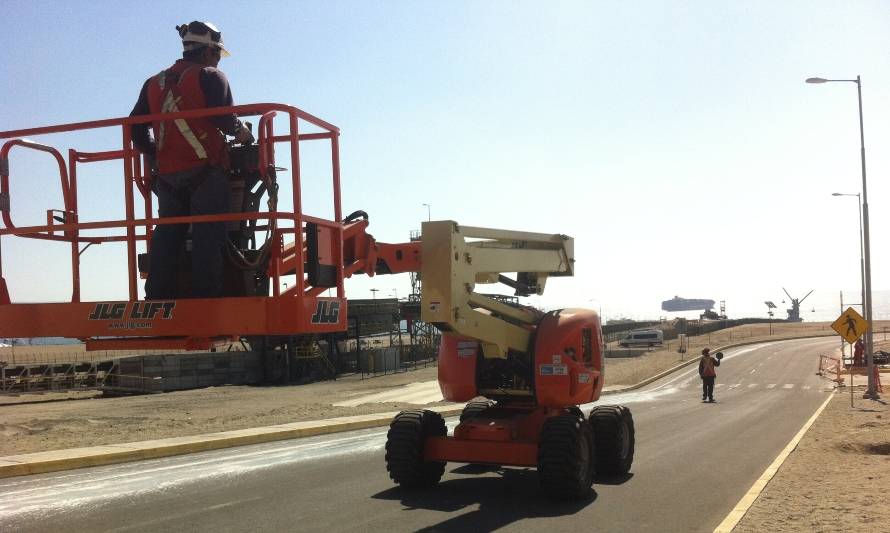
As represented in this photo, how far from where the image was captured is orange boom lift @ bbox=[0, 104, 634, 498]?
5.50 m

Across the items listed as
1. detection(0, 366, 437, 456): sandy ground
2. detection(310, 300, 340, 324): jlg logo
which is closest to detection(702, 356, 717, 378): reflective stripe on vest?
detection(0, 366, 437, 456): sandy ground

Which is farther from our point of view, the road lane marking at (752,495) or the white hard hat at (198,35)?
the road lane marking at (752,495)

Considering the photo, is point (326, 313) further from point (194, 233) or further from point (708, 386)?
point (708, 386)

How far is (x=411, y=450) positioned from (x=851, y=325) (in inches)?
820

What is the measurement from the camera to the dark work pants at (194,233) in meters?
5.56

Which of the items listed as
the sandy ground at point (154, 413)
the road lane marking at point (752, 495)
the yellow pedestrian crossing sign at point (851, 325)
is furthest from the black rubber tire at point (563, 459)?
the yellow pedestrian crossing sign at point (851, 325)

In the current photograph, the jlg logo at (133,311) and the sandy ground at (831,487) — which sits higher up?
the jlg logo at (133,311)

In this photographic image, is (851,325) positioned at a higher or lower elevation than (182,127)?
lower

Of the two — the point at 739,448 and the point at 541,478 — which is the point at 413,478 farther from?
the point at 739,448

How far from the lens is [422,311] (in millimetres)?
10016

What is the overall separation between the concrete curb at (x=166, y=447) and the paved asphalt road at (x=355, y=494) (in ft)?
1.60

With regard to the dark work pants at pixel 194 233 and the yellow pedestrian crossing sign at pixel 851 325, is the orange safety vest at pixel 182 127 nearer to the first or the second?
the dark work pants at pixel 194 233

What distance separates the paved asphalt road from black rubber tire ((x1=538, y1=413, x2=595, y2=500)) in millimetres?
270


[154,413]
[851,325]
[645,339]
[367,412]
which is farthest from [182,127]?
[645,339]
